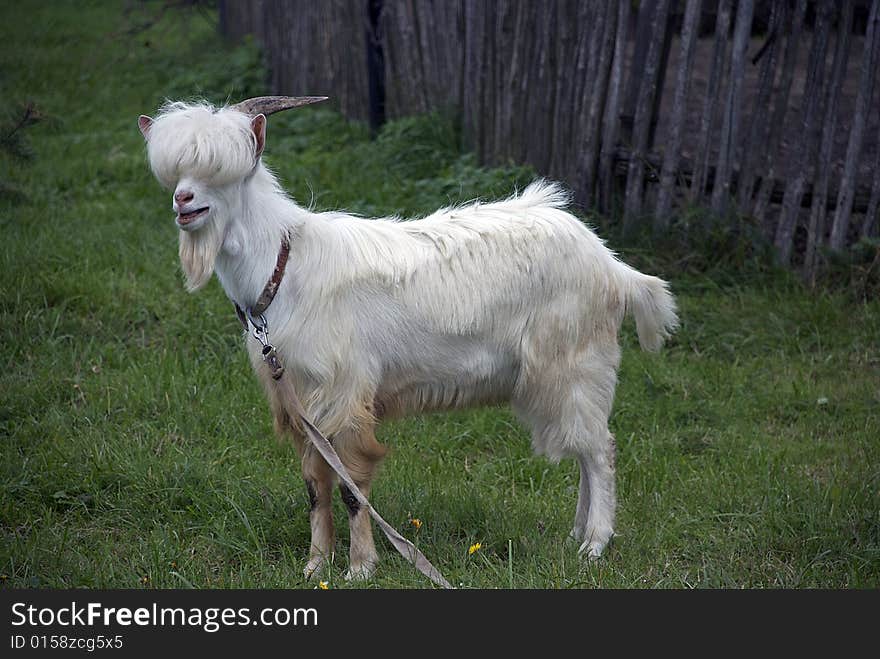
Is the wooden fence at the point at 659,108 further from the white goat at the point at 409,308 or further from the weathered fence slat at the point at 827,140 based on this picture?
the white goat at the point at 409,308

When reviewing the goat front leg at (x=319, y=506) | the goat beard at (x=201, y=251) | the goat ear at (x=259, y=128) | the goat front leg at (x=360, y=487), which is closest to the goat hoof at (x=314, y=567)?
the goat front leg at (x=319, y=506)

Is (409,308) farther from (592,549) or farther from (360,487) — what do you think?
(592,549)

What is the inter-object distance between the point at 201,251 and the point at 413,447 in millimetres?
1878

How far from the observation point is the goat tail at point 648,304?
14.5ft

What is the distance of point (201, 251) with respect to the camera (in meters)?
3.85

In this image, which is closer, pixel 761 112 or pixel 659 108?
pixel 761 112

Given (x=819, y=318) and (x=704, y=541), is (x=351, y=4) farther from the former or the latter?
(x=704, y=541)

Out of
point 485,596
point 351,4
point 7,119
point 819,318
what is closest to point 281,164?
point 351,4

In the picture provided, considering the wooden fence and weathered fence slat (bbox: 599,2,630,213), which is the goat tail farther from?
weathered fence slat (bbox: 599,2,630,213)

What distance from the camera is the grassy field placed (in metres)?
4.21

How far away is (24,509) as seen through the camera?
15.1 ft

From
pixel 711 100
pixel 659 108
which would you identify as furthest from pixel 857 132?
pixel 659 108

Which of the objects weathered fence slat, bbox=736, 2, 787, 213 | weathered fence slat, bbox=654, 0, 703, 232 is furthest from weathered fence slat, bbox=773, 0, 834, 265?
weathered fence slat, bbox=654, 0, 703, 232

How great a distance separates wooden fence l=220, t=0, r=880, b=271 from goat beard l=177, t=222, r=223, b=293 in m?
3.84
